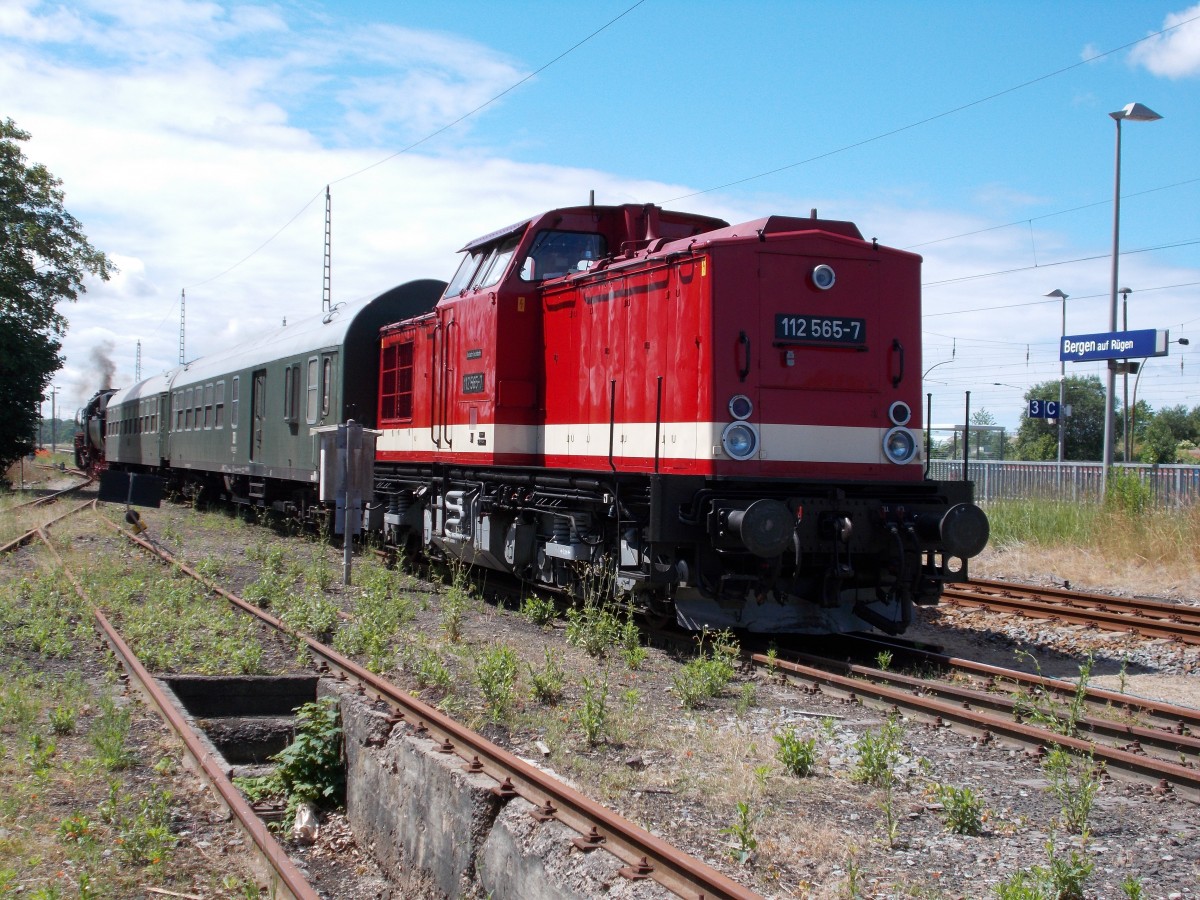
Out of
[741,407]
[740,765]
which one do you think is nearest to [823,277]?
[741,407]

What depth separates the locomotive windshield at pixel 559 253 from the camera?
10.5 meters

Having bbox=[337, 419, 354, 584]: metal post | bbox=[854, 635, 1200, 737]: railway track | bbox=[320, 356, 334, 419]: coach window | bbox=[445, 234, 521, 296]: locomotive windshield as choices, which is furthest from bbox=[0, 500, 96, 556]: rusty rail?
bbox=[854, 635, 1200, 737]: railway track

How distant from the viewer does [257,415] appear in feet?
61.4

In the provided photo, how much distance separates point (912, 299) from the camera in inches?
348

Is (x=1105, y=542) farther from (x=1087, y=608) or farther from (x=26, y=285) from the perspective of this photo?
(x=26, y=285)

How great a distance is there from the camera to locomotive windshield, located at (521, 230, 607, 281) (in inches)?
413

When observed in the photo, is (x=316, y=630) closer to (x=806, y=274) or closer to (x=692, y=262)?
(x=692, y=262)

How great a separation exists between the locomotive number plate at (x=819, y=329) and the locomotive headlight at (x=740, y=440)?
30.7 inches

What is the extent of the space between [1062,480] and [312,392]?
521 inches

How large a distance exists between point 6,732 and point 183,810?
1779 mm

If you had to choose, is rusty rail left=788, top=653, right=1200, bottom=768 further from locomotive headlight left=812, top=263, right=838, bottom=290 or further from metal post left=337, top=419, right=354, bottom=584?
metal post left=337, top=419, right=354, bottom=584

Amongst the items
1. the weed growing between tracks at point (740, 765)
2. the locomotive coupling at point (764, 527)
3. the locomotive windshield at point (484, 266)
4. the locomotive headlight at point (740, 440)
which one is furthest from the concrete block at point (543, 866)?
the locomotive windshield at point (484, 266)

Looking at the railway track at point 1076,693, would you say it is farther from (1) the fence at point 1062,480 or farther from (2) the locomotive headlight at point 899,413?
(1) the fence at point 1062,480

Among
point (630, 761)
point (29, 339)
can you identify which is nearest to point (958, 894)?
point (630, 761)
